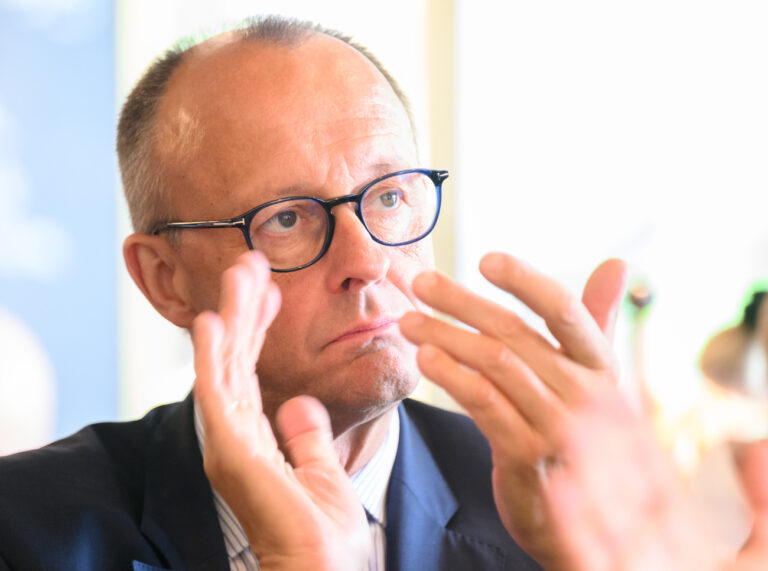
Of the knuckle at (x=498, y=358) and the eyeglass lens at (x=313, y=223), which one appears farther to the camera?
the eyeglass lens at (x=313, y=223)

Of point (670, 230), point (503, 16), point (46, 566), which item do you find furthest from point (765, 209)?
point (46, 566)

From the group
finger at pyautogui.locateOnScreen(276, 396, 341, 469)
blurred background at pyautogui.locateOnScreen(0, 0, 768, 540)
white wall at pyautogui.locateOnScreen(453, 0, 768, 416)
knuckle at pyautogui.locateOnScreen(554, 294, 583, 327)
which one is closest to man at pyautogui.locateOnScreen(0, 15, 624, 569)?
finger at pyautogui.locateOnScreen(276, 396, 341, 469)

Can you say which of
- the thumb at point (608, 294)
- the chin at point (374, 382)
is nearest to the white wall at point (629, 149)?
the chin at point (374, 382)

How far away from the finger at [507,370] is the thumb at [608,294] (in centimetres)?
12

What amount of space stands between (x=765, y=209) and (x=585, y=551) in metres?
2.30

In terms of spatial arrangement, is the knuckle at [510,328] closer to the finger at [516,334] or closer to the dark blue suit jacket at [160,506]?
the finger at [516,334]

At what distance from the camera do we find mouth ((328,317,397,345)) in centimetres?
129

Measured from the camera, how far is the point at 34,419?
9.20 feet

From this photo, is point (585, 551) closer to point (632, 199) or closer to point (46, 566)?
point (46, 566)

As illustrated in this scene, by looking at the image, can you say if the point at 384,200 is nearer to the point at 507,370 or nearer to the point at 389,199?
the point at 389,199

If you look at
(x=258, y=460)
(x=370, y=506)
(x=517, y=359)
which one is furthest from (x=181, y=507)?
(x=517, y=359)

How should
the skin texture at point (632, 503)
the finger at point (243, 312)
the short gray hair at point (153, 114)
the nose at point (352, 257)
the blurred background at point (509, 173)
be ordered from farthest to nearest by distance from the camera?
the blurred background at point (509, 173) < the short gray hair at point (153, 114) < the nose at point (352, 257) < the finger at point (243, 312) < the skin texture at point (632, 503)

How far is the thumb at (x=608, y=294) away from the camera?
959mm

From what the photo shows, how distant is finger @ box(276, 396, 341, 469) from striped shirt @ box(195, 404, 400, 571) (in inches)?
16.9
